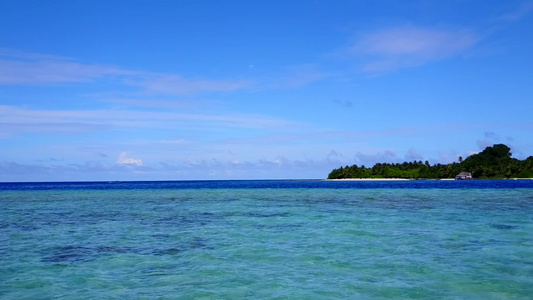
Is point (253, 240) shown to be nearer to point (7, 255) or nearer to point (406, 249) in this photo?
point (406, 249)

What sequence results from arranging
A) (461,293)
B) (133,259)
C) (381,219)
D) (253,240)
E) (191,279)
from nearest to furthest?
1. (461,293)
2. (191,279)
3. (133,259)
4. (253,240)
5. (381,219)

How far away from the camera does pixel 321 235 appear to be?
21.2 m

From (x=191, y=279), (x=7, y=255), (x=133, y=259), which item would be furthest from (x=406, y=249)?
(x=7, y=255)

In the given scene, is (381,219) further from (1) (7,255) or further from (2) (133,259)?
(1) (7,255)

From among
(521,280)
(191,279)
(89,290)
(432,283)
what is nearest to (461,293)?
(432,283)

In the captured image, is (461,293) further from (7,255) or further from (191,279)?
(7,255)

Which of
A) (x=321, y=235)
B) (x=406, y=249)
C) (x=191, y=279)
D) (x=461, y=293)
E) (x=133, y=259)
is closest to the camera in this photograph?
(x=461, y=293)

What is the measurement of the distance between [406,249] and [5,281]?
13.8 m

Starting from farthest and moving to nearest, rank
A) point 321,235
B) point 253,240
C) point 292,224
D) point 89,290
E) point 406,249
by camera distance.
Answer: point 292,224
point 321,235
point 253,240
point 406,249
point 89,290

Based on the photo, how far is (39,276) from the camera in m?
13.2

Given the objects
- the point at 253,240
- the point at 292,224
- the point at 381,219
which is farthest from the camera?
the point at 381,219

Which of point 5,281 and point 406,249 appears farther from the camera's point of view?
point 406,249

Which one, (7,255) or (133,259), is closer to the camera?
(133,259)

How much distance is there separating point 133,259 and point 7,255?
556cm
